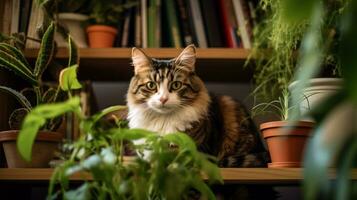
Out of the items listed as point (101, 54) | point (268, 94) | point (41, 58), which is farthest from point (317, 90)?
point (41, 58)

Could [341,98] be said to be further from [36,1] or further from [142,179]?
[36,1]

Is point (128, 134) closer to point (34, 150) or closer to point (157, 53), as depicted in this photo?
point (34, 150)

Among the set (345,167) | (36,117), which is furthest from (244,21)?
(345,167)

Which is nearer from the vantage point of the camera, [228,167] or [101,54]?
[228,167]

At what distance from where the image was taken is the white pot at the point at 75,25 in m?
1.69

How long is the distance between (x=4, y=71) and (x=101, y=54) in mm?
301

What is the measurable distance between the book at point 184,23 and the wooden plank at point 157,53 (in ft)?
0.33

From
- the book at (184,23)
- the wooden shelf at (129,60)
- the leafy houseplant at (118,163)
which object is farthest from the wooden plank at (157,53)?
the leafy houseplant at (118,163)

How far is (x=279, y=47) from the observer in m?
1.54

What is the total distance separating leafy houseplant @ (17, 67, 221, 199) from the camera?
33.0 inches

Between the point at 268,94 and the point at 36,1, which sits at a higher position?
the point at 36,1

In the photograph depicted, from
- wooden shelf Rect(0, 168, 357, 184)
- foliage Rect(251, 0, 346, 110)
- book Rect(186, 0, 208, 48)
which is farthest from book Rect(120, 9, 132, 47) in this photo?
wooden shelf Rect(0, 168, 357, 184)

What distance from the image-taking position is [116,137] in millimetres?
905

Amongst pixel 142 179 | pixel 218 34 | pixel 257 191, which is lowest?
pixel 257 191
